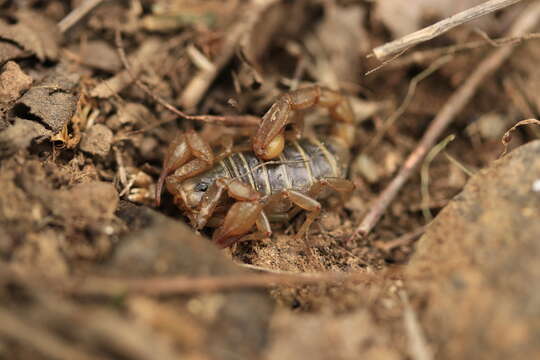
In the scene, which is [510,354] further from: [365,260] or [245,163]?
[245,163]

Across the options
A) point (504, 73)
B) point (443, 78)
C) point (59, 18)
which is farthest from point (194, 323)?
point (504, 73)

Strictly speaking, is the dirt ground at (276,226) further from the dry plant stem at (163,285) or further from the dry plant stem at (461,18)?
the dry plant stem at (461,18)

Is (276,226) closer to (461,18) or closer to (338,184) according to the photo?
(338,184)

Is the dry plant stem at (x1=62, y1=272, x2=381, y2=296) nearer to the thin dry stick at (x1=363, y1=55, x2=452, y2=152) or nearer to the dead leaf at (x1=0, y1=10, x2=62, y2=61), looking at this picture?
the dead leaf at (x1=0, y1=10, x2=62, y2=61)

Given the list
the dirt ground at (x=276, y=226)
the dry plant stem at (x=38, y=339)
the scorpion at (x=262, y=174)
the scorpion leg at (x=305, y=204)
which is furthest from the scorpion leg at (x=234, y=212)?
the dry plant stem at (x=38, y=339)

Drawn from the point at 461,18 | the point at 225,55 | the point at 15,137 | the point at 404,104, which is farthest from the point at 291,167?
the point at 15,137

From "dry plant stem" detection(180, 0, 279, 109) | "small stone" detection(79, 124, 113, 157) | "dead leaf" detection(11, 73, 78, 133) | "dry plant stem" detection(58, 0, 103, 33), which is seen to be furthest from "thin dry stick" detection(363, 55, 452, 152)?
"dry plant stem" detection(58, 0, 103, 33)
